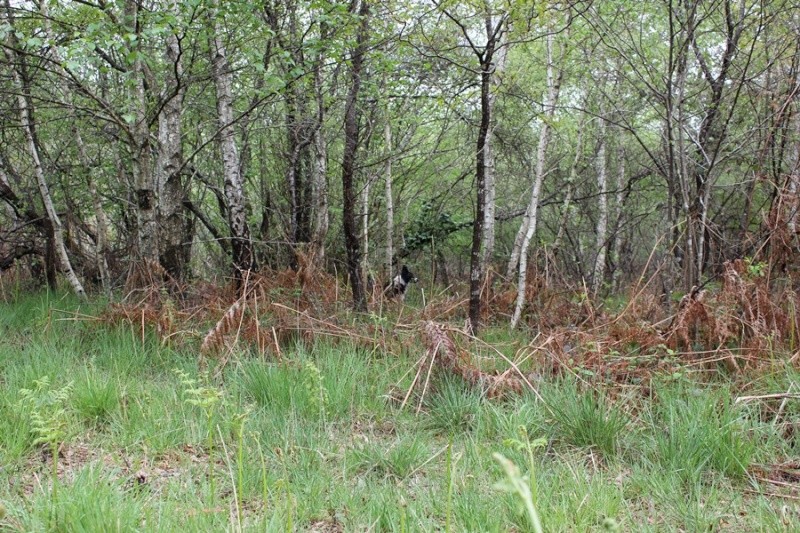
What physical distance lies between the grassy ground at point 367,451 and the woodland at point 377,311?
2cm

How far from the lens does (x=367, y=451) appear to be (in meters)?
3.04

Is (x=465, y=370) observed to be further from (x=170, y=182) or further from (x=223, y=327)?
(x=170, y=182)

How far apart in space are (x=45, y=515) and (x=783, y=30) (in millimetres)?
7680

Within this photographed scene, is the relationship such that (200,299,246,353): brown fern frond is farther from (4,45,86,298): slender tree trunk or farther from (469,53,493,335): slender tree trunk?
(4,45,86,298): slender tree trunk

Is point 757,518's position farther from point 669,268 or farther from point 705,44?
point 705,44

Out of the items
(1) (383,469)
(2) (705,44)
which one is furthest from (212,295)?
(2) (705,44)

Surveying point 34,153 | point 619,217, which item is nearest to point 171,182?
point 34,153

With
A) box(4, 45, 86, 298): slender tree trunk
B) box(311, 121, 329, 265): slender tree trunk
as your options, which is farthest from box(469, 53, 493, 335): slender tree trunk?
box(4, 45, 86, 298): slender tree trunk

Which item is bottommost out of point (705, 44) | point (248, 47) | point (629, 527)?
point (629, 527)

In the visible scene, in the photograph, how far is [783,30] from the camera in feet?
20.0

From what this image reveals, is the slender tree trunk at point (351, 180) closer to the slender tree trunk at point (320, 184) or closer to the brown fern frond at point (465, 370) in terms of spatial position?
the slender tree trunk at point (320, 184)

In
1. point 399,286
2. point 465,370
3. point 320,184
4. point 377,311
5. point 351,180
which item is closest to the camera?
point 465,370

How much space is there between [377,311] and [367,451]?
347cm

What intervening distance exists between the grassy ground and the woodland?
0.8 inches
